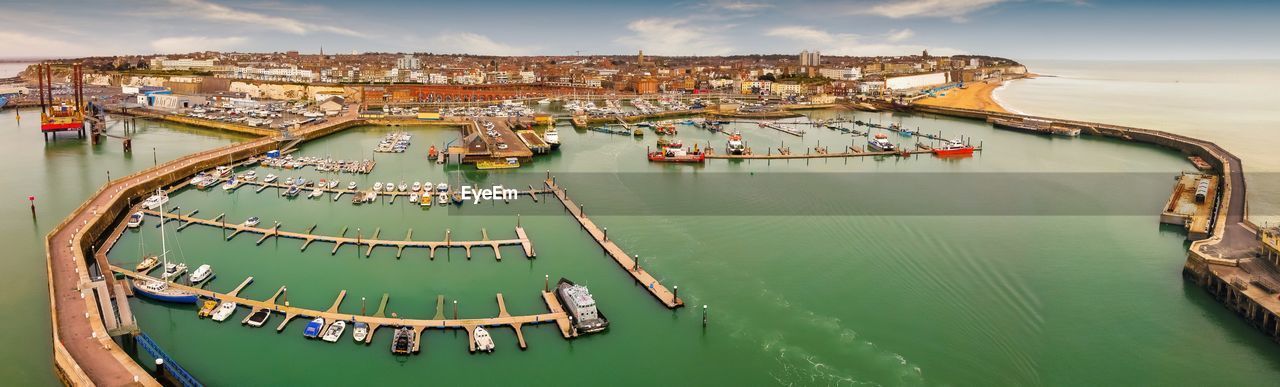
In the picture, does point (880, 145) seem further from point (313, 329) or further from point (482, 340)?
point (313, 329)

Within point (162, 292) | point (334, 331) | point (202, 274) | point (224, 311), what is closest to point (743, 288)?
point (334, 331)

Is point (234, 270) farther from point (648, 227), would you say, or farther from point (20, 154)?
point (20, 154)

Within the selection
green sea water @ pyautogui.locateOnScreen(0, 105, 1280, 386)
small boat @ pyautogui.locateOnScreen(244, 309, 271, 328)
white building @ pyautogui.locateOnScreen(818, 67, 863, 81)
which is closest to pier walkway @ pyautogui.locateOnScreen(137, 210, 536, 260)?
green sea water @ pyautogui.locateOnScreen(0, 105, 1280, 386)

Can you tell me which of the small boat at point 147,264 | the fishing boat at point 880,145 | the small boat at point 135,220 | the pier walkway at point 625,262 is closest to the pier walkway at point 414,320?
the pier walkway at point 625,262

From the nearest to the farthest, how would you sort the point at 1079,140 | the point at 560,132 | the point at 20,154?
the point at 20,154 → the point at 1079,140 → the point at 560,132

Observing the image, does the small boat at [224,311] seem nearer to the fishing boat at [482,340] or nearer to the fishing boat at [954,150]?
the fishing boat at [482,340]

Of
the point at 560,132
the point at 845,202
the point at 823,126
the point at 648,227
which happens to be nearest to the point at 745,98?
the point at 823,126
